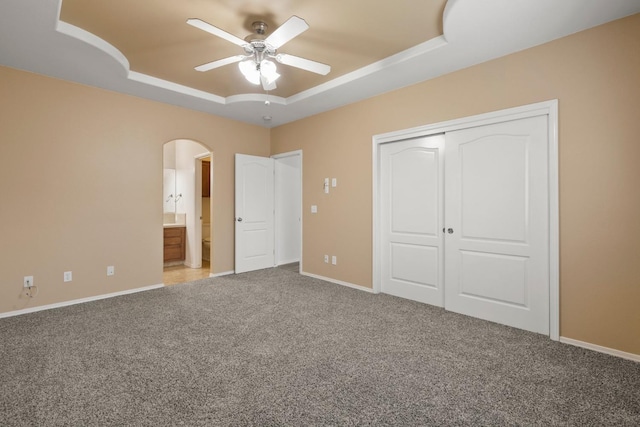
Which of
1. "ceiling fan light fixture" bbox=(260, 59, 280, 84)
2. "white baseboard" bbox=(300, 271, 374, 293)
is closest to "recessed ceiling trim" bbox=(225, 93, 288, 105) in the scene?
"ceiling fan light fixture" bbox=(260, 59, 280, 84)

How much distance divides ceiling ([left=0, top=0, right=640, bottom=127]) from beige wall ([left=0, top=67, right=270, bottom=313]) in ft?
1.13

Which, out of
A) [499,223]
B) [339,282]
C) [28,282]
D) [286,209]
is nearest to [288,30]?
[499,223]

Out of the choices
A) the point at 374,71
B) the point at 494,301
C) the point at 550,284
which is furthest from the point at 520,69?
the point at 494,301

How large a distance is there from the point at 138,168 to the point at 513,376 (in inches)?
185

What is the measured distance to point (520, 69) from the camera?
2.89 meters

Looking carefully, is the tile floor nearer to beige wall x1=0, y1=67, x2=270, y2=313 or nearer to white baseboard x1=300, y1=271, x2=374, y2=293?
beige wall x1=0, y1=67, x2=270, y2=313

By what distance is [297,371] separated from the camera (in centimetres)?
219

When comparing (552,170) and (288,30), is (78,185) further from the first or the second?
(552,170)

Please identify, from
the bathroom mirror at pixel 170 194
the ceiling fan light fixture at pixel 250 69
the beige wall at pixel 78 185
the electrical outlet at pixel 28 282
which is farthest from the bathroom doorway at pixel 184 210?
the ceiling fan light fixture at pixel 250 69

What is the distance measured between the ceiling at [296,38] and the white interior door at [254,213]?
166cm

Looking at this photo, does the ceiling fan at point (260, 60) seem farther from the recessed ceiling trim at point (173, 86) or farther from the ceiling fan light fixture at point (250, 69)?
the recessed ceiling trim at point (173, 86)

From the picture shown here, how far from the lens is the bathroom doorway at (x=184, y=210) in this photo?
19.4 feet

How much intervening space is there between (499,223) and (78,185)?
4.80m

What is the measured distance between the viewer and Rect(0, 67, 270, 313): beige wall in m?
3.32
